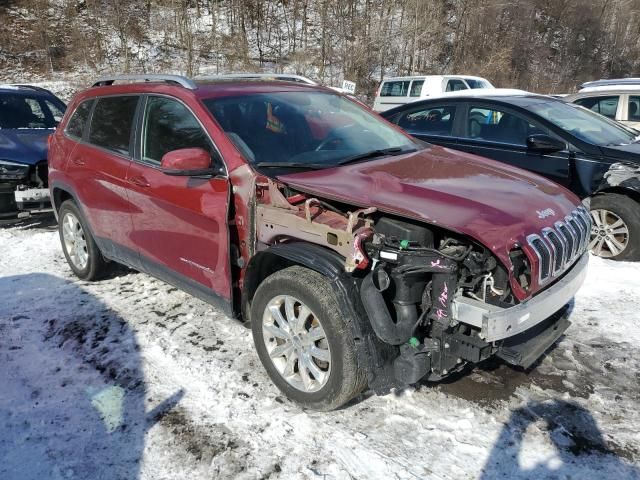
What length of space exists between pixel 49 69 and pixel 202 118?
78.9 feet

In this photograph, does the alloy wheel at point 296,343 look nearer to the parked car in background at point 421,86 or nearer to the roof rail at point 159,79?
the roof rail at point 159,79

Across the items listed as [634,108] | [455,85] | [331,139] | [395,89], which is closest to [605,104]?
[634,108]

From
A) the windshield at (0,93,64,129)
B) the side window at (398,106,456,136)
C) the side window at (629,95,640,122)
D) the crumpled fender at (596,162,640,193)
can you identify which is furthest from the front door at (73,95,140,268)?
the side window at (629,95,640,122)

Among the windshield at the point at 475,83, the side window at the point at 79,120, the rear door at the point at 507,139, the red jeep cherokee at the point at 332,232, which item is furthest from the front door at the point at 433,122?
the windshield at the point at 475,83

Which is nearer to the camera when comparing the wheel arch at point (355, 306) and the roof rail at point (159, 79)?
the wheel arch at point (355, 306)

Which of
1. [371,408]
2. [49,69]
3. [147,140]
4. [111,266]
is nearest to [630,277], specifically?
[371,408]

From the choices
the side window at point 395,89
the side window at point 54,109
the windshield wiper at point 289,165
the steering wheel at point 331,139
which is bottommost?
the windshield wiper at point 289,165

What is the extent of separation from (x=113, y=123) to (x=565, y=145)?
451cm

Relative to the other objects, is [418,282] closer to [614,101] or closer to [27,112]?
[614,101]

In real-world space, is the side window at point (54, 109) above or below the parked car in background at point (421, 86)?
below

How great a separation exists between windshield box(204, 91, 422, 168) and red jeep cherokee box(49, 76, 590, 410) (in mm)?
15

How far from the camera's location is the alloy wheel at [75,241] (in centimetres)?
496

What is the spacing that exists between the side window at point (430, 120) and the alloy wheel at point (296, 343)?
436 centimetres

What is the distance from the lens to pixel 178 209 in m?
3.51
